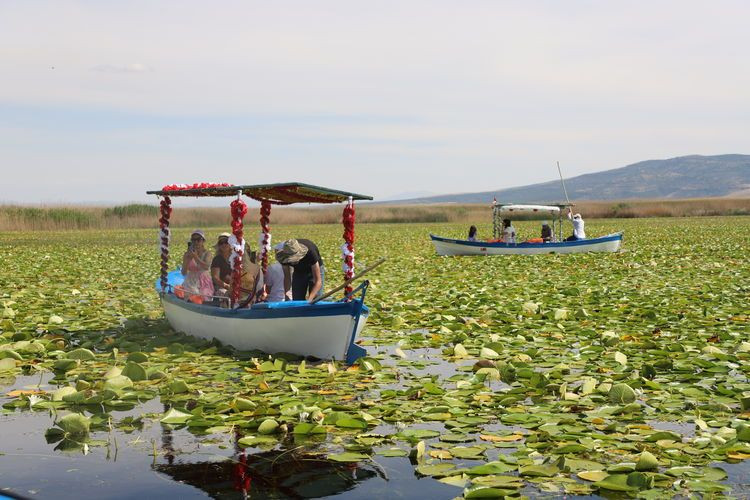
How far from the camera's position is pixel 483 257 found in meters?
27.8

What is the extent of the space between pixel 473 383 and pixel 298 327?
251 centimetres

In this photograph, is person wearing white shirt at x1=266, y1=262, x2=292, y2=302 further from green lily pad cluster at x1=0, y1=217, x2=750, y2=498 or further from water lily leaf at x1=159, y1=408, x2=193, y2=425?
water lily leaf at x1=159, y1=408, x2=193, y2=425

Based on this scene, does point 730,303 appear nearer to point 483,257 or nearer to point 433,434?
point 433,434

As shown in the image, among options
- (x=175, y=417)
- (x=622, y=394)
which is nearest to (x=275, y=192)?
(x=175, y=417)

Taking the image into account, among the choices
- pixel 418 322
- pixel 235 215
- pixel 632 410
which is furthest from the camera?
pixel 418 322

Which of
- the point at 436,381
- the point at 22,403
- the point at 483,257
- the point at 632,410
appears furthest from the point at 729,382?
the point at 483,257

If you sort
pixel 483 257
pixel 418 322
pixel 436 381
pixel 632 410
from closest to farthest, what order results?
pixel 632 410
pixel 436 381
pixel 418 322
pixel 483 257

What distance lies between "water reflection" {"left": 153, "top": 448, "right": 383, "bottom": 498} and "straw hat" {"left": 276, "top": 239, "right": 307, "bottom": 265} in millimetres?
5205

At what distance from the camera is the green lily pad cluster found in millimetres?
6535

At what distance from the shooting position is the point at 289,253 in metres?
11.9

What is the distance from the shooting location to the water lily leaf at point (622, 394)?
812 cm

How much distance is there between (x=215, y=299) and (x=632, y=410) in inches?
283

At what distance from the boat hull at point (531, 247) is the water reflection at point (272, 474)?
21.8 metres

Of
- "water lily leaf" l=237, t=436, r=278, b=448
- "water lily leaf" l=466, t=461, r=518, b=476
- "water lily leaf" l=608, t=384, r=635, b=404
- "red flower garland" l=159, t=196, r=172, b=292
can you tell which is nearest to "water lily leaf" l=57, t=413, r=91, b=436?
"water lily leaf" l=237, t=436, r=278, b=448
